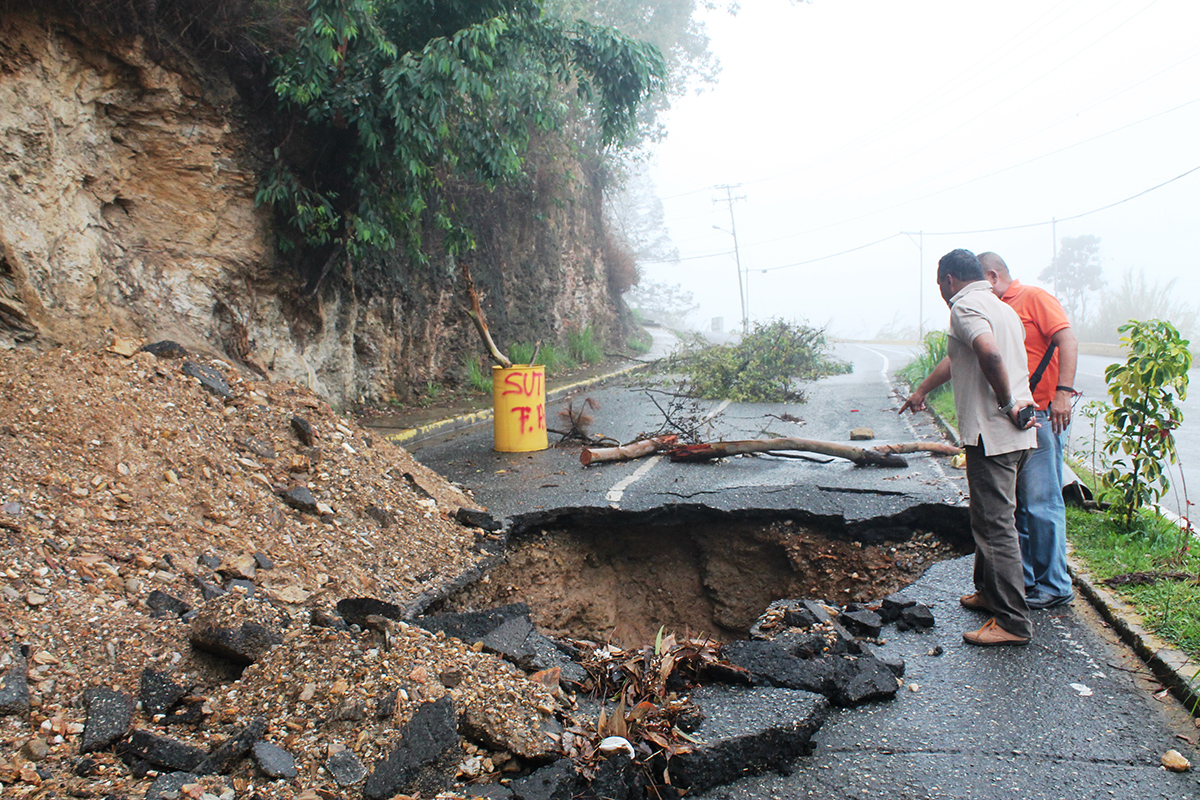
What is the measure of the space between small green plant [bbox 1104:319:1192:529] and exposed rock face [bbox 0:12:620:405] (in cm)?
682

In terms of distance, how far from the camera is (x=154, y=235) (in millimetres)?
7566

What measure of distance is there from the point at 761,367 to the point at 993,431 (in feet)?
35.9

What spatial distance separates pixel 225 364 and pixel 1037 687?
5.72 metres

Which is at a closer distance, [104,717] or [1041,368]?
[104,717]

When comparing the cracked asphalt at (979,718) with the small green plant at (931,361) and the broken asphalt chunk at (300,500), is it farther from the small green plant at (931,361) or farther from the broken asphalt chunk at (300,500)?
the small green plant at (931,361)

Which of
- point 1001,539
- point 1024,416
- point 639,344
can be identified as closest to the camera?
point 1024,416

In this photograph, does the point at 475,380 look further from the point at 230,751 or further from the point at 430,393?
the point at 230,751

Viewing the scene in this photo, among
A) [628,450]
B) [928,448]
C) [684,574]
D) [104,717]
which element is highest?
[104,717]

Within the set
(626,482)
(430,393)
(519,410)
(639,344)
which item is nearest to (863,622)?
(626,482)

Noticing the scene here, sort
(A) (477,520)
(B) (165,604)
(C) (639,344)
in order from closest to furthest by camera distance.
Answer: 1. (B) (165,604)
2. (A) (477,520)
3. (C) (639,344)

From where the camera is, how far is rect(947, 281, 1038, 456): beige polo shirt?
132 inches

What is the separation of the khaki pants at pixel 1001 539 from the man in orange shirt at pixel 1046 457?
1.09 ft

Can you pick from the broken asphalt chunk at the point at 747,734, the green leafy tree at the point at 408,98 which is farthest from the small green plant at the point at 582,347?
the broken asphalt chunk at the point at 747,734

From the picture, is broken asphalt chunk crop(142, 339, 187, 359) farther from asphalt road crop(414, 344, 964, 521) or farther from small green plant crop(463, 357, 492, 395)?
small green plant crop(463, 357, 492, 395)
